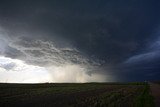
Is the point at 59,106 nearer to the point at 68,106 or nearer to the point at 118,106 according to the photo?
the point at 68,106

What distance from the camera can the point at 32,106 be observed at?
26.9 meters

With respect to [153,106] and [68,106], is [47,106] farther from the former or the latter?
[153,106]

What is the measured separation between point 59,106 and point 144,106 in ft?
32.9

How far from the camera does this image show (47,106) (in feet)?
86.5

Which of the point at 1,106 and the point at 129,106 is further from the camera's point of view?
the point at 1,106

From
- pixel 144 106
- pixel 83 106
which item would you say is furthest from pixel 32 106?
pixel 144 106

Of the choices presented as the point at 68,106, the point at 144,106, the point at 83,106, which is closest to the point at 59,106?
the point at 68,106

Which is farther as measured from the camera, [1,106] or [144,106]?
[1,106]

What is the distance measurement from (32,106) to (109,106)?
31.2 feet

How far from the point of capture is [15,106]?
2755 cm

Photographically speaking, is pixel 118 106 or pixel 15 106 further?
pixel 15 106

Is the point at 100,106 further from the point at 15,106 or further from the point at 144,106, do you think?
the point at 15,106

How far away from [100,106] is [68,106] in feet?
12.7

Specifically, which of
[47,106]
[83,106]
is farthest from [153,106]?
[47,106]
